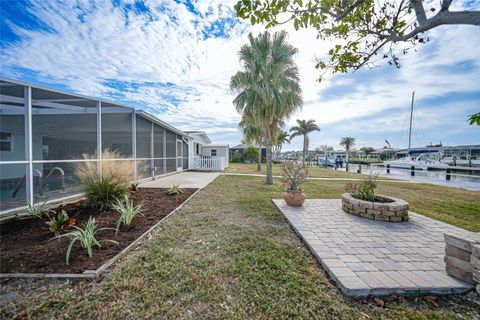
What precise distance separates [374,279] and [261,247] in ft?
4.83

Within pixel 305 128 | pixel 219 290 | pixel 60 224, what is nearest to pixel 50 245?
pixel 60 224

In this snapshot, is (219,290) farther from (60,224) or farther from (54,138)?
(54,138)

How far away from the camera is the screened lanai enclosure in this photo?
4596mm

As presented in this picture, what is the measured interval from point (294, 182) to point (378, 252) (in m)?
2.81

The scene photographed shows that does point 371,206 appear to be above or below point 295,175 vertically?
below

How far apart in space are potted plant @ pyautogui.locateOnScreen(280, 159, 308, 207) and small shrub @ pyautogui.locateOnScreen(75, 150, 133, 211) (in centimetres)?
449

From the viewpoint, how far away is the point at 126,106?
745 centimetres

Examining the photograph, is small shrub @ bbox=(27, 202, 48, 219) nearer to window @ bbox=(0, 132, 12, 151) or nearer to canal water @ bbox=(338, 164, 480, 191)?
window @ bbox=(0, 132, 12, 151)

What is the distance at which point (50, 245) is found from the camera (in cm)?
276

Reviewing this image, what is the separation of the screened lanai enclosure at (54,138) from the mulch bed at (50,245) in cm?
134

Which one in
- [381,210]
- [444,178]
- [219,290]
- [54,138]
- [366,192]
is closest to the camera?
[219,290]

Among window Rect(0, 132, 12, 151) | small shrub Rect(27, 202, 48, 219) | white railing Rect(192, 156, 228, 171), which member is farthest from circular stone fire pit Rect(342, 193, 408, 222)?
white railing Rect(192, 156, 228, 171)

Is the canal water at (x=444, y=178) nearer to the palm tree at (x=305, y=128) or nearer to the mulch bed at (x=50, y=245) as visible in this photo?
the mulch bed at (x=50, y=245)

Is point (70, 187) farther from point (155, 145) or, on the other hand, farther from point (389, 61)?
point (389, 61)
